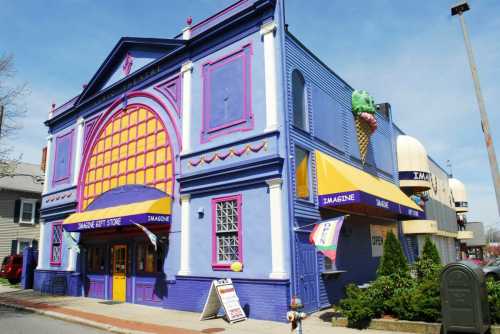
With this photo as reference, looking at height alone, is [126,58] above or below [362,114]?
above

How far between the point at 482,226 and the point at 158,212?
144 feet

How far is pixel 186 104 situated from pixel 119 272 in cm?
721

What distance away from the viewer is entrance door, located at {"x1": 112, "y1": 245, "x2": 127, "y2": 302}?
1636 centimetres

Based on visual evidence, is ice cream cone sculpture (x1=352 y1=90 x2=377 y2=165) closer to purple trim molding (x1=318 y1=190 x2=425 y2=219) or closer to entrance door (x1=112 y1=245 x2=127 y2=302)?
purple trim molding (x1=318 y1=190 x2=425 y2=219)

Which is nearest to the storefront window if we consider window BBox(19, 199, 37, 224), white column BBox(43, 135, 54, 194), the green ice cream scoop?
the green ice cream scoop

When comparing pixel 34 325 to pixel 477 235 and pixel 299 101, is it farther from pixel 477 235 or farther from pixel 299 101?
pixel 477 235

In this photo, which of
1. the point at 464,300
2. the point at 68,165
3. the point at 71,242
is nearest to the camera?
the point at 464,300

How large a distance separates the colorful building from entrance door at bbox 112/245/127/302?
71 millimetres

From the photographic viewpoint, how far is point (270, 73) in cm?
1264

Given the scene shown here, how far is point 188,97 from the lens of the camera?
1496 cm

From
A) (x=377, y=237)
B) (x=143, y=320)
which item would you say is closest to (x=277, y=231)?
(x=143, y=320)

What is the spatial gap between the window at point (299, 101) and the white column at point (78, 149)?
467 inches

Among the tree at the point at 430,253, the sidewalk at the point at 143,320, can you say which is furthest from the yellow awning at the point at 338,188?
the sidewalk at the point at 143,320

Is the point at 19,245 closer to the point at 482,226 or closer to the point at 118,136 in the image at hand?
the point at 118,136
